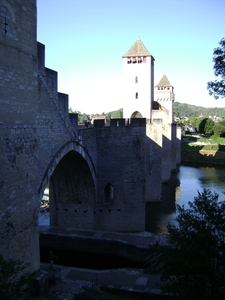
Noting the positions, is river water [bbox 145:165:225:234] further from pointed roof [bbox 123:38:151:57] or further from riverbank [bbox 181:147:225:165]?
pointed roof [bbox 123:38:151:57]

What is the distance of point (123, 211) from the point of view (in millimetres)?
15898

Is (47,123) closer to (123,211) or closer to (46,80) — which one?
(46,80)

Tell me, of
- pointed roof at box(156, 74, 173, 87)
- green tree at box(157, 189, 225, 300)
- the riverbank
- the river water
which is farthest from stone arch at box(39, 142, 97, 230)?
the riverbank

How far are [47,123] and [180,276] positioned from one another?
6254 mm

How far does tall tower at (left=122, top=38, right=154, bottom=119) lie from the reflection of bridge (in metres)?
3.20

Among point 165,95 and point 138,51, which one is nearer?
point 138,51

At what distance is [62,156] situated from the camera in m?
11.9

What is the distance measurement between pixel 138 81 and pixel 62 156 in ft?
49.8

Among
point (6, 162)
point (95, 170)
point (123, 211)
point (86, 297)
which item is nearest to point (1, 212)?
point (6, 162)

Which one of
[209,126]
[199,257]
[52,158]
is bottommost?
[199,257]

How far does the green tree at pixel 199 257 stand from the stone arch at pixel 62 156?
15.4ft

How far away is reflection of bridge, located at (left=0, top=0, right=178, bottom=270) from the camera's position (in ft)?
25.2

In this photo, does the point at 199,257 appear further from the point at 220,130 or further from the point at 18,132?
the point at 220,130

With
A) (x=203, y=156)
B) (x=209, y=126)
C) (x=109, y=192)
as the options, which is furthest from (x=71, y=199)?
(x=209, y=126)
